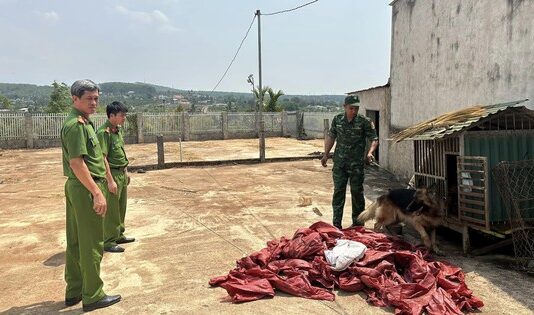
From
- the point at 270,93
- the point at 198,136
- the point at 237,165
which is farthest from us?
the point at 270,93

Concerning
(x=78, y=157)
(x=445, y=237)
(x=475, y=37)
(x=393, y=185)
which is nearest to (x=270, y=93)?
(x=393, y=185)

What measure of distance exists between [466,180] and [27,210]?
7.60 m

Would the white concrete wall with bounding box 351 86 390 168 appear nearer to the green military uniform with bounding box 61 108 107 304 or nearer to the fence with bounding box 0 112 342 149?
the green military uniform with bounding box 61 108 107 304

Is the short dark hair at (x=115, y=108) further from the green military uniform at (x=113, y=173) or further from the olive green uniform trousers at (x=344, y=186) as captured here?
the olive green uniform trousers at (x=344, y=186)

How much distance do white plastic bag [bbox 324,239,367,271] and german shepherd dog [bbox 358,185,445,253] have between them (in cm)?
114

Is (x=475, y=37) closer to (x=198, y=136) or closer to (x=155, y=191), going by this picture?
(x=155, y=191)

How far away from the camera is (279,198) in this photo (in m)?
8.78

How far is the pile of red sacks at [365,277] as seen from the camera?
3756mm

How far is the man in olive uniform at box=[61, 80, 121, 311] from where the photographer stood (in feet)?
11.5

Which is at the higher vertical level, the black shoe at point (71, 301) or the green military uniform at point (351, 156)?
the green military uniform at point (351, 156)

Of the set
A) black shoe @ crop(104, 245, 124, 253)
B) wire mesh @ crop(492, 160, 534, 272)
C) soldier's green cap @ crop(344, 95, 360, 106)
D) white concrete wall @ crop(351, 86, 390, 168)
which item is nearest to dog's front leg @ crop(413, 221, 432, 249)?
wire mesh @ crop(492, 160, 534, 272)

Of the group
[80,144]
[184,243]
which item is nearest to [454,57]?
[184,243]

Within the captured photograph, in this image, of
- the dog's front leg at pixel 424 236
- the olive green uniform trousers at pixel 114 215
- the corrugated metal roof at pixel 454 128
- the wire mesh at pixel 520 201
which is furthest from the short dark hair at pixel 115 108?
the wire mesh at pixel 520 201

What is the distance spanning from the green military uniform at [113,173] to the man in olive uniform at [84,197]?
5.45 ft
